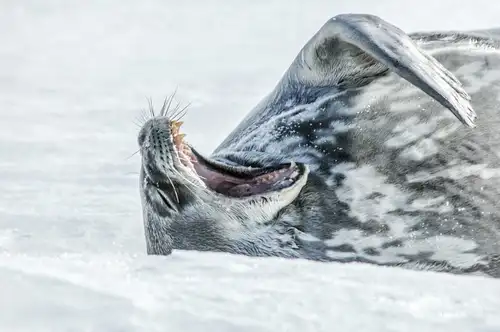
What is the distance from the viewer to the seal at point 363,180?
4.11 m

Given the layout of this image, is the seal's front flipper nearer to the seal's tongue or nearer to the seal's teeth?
the seal's tongue

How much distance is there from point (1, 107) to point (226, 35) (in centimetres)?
259

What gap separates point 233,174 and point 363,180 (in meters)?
0.52

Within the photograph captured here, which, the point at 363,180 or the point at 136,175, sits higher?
the point at 136,175

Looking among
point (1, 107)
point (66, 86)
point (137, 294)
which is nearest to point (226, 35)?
point (66, 86)

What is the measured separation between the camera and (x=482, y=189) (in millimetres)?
4152

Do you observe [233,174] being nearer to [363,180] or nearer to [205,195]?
[205,195]

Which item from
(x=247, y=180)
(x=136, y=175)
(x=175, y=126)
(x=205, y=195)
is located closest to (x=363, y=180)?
(x=247, y=180)

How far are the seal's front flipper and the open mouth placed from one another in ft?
1.48

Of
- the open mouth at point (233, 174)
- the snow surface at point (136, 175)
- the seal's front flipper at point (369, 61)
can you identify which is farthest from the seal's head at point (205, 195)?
the seal's front flipper at point (369, 61)

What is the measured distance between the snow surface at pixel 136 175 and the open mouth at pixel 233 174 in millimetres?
424

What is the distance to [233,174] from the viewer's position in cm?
425

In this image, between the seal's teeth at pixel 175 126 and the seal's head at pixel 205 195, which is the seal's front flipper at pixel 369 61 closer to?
the seal's head at pixel 205 195

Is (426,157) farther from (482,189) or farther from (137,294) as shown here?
(137,294)
